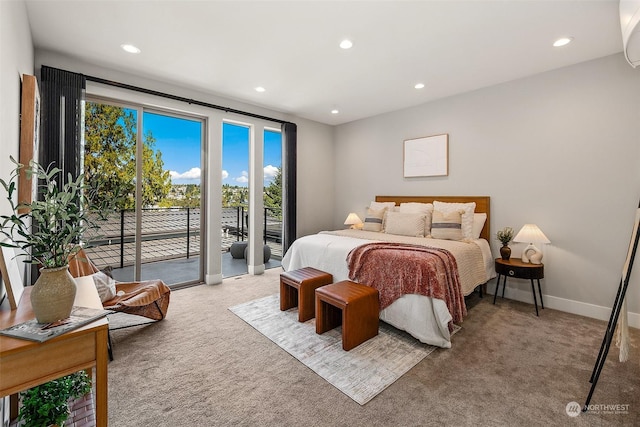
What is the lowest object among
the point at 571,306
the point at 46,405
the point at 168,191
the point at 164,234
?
the point at 571,306

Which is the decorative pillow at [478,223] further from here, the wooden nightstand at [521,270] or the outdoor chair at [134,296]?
the outdoor chair at [134,296]

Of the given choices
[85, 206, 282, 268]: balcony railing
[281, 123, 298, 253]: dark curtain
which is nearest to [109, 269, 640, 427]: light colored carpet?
[85, 206, 282, 268]: balcony railing

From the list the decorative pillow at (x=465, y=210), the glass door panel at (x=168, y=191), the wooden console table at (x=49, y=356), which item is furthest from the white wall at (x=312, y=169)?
the wooden console table at (x=49, y=356)

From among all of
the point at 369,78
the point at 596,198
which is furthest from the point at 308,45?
the point at 596,198

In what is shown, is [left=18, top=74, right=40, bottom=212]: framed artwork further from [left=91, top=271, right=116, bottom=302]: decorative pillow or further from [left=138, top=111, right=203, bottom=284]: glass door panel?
[left=138, top=111, right=203, bottom=284]: glass door panel

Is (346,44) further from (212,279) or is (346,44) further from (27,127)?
(212,279)

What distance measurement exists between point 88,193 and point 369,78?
3707 mm

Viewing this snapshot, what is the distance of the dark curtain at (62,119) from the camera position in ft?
9.41

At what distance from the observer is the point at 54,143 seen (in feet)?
9.50

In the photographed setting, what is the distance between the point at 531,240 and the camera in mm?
3195

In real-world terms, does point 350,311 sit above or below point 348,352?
above

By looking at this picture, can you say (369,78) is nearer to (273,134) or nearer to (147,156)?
(273,134)

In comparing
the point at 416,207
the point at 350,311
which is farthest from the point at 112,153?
the point at 416,207

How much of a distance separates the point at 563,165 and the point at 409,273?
7.75ft
